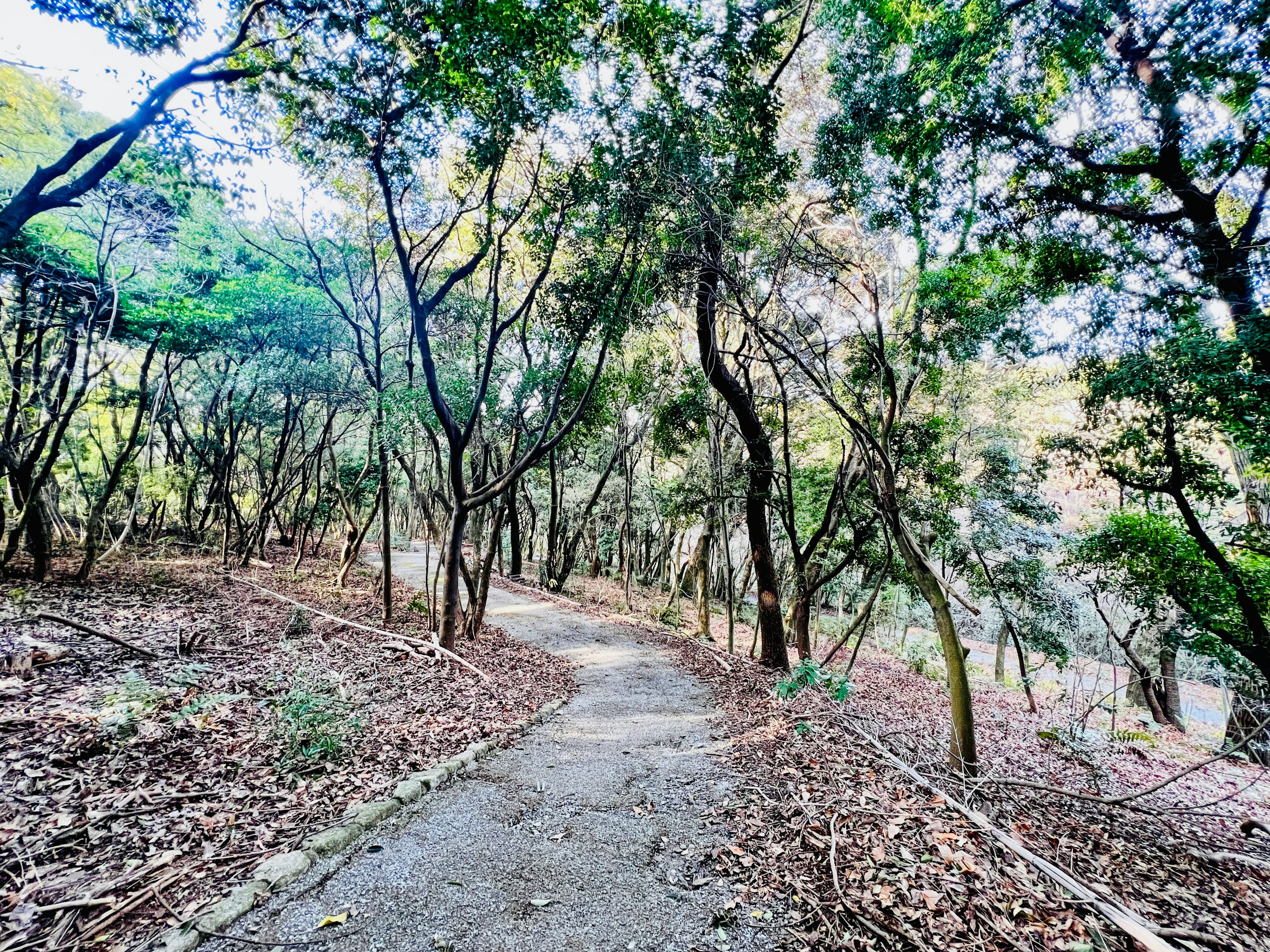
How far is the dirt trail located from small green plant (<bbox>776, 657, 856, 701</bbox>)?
46.6 inches

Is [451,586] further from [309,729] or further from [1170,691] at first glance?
[1170,691]

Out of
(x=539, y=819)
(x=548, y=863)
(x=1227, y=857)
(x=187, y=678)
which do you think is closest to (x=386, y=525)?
(x=187, y=678)

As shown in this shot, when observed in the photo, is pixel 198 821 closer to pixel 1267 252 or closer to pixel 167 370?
pixel 1267 252

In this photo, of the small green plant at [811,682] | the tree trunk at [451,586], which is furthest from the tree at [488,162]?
the small green plant at [811,682]

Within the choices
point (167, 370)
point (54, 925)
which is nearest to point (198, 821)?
point (54, 925)

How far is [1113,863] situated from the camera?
12.9 feet

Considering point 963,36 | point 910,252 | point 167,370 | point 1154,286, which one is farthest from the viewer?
point 167,370

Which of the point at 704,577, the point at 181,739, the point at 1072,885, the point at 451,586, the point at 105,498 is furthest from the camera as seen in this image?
the point at 704,577

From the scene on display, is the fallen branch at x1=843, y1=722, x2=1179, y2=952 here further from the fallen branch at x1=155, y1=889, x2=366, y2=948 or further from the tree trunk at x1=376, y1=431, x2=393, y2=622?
the tree trunk at x1=376, y1=431, x2=393, y2=622

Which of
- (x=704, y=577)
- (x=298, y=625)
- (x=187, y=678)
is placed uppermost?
(x=704, y=577)

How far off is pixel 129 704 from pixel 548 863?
13.7 feet

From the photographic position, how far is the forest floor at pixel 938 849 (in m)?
3.03

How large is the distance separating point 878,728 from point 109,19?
10957mm

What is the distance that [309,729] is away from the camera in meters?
4.92
